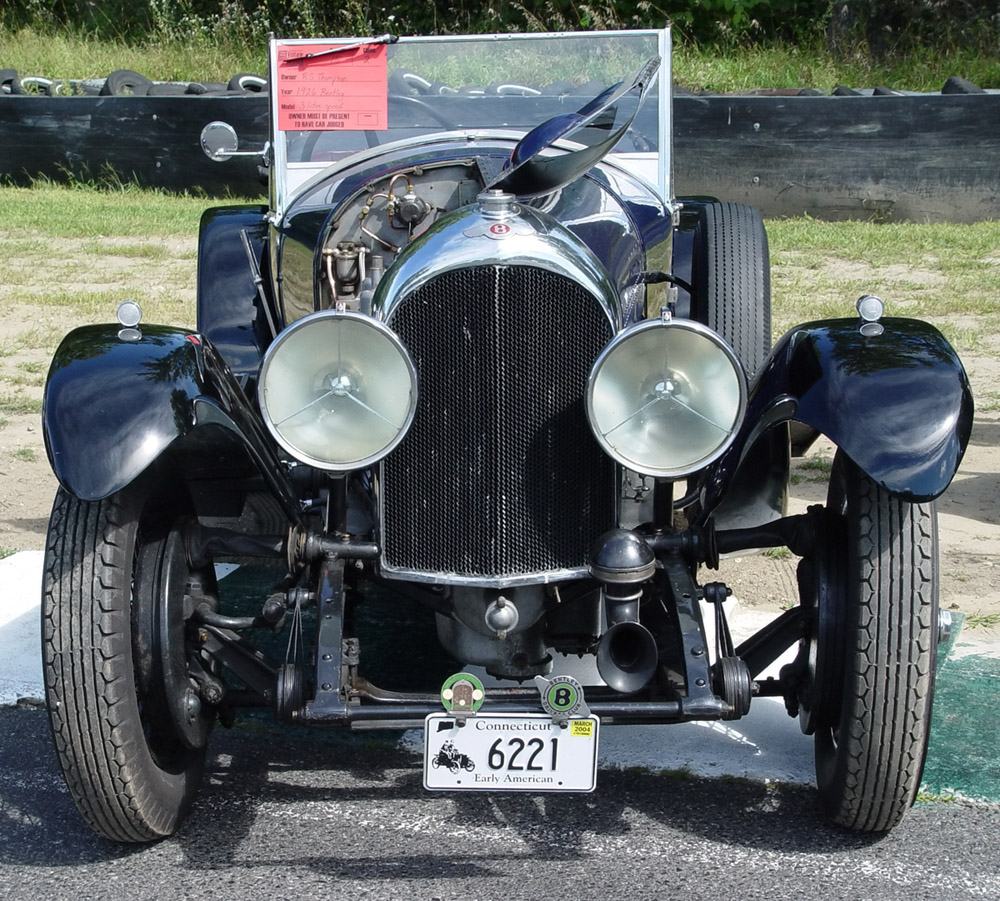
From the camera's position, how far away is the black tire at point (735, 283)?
4004 millimetres

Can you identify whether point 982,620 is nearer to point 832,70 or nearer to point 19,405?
point 19,405

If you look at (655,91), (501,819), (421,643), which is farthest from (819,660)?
(655,91)

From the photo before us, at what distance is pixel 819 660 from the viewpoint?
258 cm

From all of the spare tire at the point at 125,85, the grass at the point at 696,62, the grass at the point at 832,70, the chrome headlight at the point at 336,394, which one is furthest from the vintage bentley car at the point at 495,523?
the grass at the point at 696,62

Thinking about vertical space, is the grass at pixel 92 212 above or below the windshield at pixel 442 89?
below

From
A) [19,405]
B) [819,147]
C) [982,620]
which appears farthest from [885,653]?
[819,147]

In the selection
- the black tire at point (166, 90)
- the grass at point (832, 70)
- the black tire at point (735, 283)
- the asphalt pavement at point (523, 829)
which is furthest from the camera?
the grass at point (832, 70)

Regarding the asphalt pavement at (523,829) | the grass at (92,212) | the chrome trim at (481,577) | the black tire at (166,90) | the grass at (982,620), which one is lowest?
the grass at (982,620)

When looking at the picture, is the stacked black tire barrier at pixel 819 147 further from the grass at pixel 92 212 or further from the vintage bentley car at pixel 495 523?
the vintage bentley car at pixel 495 523

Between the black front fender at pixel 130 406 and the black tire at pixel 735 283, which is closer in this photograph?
the black front fender at pixel 130 406

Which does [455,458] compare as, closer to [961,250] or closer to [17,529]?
[17,529]

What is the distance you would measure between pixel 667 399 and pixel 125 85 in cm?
1104

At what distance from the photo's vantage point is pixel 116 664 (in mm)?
2490

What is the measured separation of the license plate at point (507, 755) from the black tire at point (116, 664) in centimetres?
58
